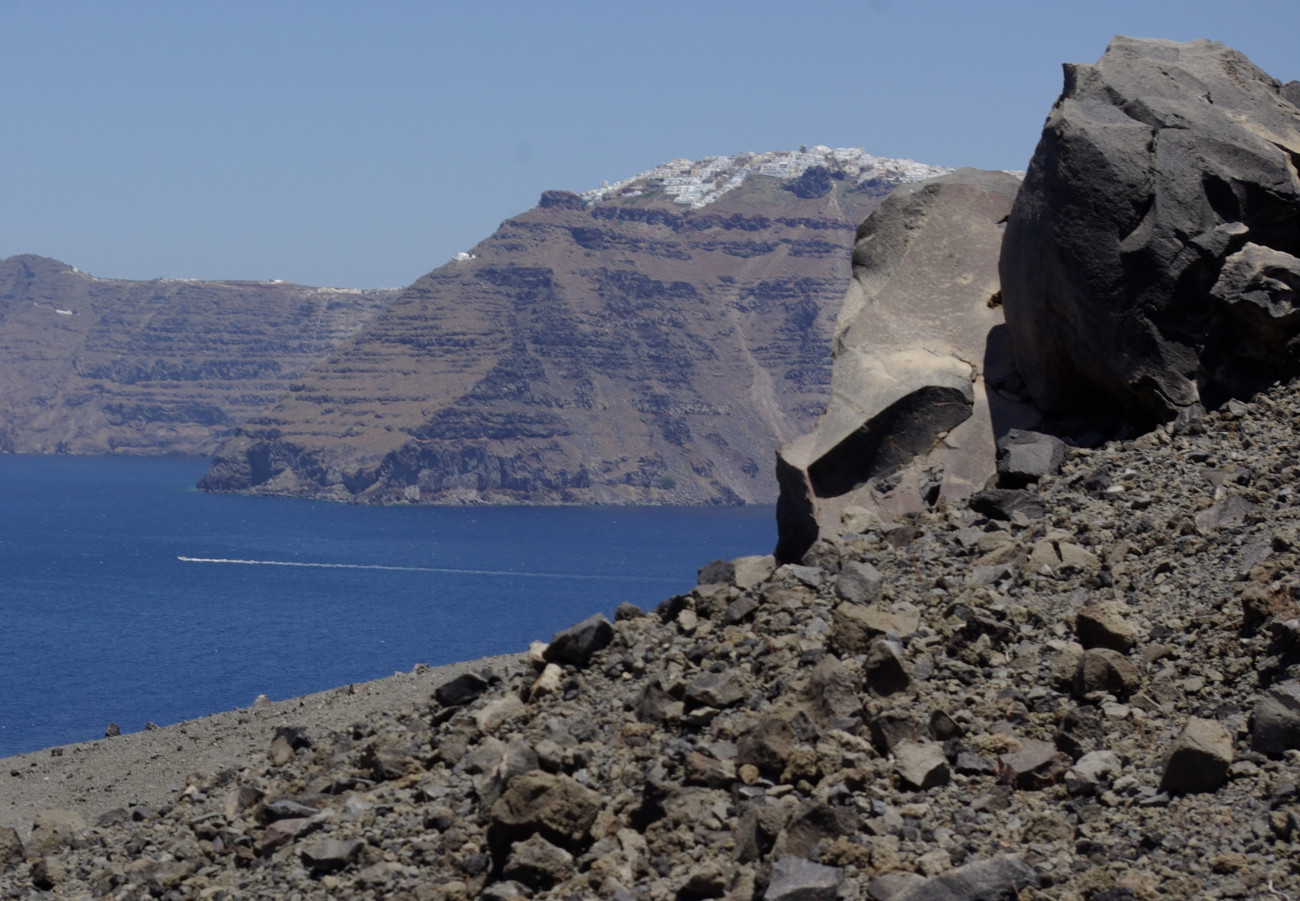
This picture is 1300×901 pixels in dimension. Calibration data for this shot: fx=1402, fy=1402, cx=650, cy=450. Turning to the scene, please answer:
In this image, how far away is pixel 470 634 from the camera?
10075 cm

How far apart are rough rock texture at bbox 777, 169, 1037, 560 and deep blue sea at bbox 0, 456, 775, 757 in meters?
54.4

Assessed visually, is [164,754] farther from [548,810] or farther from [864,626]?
[864,626]

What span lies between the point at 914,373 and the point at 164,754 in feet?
40.7

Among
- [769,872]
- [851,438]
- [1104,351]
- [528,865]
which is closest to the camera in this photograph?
[769,872]

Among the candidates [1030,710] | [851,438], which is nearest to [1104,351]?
[851,438]

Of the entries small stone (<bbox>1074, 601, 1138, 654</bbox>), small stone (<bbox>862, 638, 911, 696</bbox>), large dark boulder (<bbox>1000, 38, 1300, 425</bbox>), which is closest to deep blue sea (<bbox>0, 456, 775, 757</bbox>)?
large dark boulder (<bbox>1000, 38, 1300, 425</bbox>)

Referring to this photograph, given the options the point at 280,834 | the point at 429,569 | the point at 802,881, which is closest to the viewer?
the point at 802,881

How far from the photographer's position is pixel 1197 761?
802cm

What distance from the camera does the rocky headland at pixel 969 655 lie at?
827 centimetres

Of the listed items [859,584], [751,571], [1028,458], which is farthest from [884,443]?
[859,584]

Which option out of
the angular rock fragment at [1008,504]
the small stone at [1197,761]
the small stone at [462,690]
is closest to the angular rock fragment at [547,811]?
the small stone at [1197,761]

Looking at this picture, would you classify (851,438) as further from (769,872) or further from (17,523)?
(17,523)

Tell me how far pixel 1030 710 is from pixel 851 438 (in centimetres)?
642

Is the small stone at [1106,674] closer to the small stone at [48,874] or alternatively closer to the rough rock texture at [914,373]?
the rough rock texture at [914,373]
